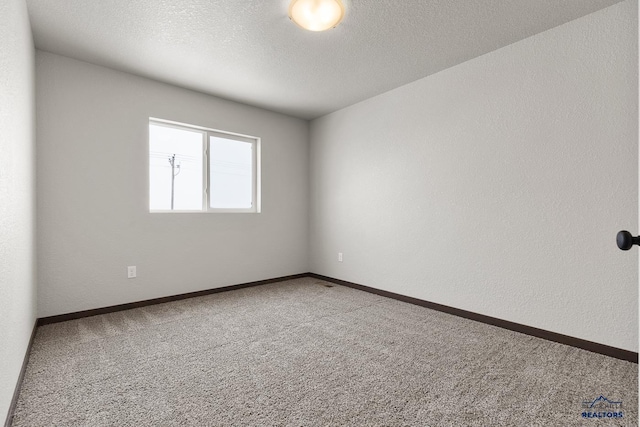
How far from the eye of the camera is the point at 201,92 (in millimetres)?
3676

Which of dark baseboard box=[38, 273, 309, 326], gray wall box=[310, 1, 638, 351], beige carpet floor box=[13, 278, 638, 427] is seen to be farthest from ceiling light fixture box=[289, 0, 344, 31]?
dark baseboard box=[38, 273, 309, 326]

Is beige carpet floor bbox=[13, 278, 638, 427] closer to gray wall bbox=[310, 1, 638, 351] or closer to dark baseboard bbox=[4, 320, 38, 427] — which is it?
dark baseboard bbox=[4, 320, 38, 427]

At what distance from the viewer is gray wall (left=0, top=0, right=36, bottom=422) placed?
4.42 ft

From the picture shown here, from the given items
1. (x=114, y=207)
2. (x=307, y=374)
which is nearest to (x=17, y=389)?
(x=307, y=374)

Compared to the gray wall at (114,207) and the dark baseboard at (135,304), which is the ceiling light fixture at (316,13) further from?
the dark baseboard at (135,304)

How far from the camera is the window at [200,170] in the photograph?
3469 mm

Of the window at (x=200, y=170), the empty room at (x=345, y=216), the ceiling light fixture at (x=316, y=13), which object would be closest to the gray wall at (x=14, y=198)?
the empty room at (x=345, y=216)

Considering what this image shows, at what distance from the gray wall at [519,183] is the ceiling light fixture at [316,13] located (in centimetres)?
145

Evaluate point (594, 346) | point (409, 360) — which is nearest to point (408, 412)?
point (409, 360)

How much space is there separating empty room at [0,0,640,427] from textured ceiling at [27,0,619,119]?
0.02m

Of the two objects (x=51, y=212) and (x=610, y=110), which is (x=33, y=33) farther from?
(x=610, y=110)

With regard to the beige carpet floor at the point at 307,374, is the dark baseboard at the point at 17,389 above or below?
above

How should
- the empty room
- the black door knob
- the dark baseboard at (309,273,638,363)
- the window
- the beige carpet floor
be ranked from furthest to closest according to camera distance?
the window → the dark baseboard at (309,273,638,363) → the empty room → the beige carpet floor → the black door knob

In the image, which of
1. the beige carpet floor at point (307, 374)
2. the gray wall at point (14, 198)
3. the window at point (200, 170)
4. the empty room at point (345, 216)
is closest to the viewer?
the gray wall at point (14, 198)
